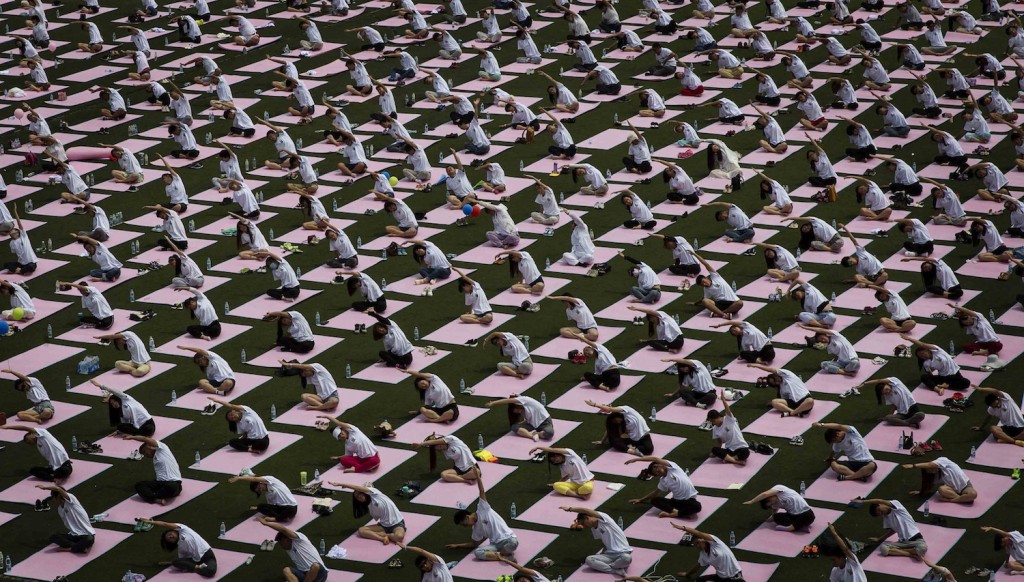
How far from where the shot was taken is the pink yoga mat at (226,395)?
34.3 meters

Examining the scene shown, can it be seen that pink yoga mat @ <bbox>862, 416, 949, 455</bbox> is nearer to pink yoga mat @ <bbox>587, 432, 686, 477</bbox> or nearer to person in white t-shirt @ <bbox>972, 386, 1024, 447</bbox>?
person in white t-shirt @ <bbox>972, 386, 1024, 447</bbox>

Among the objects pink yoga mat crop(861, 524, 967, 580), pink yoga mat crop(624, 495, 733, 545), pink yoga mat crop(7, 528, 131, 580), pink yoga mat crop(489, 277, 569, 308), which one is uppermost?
pink yoga mat crop(489, 277, 569, 308)

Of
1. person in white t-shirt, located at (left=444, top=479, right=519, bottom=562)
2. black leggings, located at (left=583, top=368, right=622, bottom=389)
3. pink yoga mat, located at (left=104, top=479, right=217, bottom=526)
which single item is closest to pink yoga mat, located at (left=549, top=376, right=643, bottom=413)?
black leggings, located at (left=583, top=368, right=622, bottom=389)

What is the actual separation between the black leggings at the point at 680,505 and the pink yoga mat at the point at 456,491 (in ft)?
9.18

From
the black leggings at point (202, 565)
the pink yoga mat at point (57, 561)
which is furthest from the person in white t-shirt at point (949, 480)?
the pink yoga mat at point (57, 561)

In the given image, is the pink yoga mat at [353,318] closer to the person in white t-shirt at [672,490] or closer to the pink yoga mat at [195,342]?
the pink yoga mat at [195,342]

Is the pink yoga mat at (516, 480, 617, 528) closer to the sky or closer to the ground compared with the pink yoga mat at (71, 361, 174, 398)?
closer to the sky

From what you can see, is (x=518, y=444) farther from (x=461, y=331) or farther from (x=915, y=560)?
(x=915, y=560)

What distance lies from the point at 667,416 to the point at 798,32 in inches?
1109

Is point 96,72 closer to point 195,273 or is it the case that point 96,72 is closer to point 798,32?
point 195,273

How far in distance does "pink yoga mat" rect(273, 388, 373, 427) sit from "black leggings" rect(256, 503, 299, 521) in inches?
143

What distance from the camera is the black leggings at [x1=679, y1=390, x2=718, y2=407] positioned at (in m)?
33.3

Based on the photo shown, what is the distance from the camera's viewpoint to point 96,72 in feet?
185

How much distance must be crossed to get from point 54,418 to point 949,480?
58.4ft
